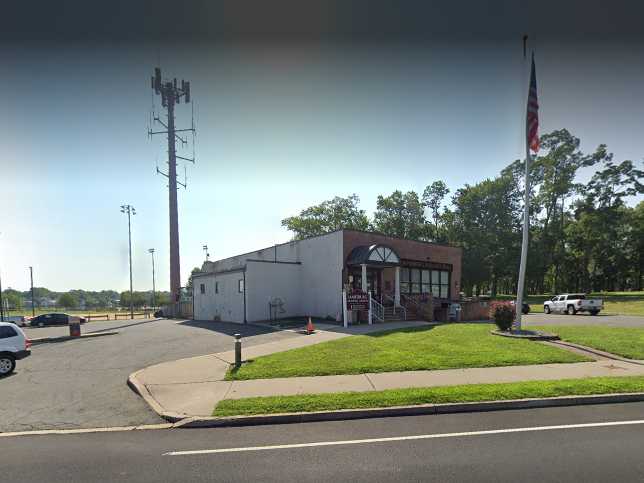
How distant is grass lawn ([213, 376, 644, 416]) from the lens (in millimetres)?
6543

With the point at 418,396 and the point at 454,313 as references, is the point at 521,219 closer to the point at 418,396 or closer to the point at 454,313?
the point at 454,313

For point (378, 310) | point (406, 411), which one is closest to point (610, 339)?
point (406, 411)

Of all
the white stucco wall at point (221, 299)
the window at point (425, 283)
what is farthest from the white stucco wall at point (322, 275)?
the window at point (425, 283)

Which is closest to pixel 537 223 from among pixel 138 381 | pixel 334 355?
pixel 334 355

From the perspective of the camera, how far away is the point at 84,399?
309 inches

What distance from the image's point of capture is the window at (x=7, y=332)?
10.8 m

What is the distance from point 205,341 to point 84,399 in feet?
A: 26.3

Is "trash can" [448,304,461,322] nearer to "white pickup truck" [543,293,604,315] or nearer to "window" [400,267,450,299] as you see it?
"window" [400,267,450,299]

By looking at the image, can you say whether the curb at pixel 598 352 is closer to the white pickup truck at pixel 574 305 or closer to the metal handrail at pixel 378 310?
the metal handrail at pixel 378 310

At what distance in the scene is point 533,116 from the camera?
46.3 feet

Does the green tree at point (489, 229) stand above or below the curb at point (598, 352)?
above

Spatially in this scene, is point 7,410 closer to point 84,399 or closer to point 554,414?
point 84,399

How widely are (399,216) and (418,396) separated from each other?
51512 millimetres

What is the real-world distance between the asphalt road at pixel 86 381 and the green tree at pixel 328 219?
39.8 m
